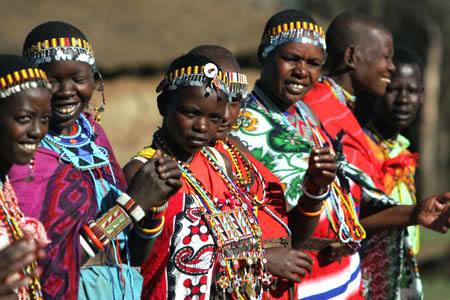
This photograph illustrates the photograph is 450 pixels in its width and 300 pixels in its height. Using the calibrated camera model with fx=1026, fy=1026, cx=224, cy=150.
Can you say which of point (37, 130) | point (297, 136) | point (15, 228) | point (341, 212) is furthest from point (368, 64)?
point (15, 228)

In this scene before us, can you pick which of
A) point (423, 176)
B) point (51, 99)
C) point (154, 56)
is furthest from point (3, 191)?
point (423, 176)

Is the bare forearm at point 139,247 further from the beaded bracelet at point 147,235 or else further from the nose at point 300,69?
the nose at point 300,69

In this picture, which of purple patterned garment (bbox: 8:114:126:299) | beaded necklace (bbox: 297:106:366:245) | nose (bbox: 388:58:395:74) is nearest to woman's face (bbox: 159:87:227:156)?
purple patterned garment (bbox: 8:114:126:299)

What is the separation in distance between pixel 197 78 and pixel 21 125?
1069mm

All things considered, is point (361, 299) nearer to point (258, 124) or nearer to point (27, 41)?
point (258, 124)

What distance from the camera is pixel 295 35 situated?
581cm

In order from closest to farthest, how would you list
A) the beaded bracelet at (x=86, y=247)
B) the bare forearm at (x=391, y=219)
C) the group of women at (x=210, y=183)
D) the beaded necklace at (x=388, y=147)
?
the group of women at (x=210, y=183), the beaded bracelet at (x=86, y=247), the bare forearm at (x=391, y=219), the beaded necklace at (x=388, y=147)

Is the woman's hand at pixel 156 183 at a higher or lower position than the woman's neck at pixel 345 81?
lower

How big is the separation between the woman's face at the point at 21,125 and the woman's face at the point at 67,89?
0.45 m

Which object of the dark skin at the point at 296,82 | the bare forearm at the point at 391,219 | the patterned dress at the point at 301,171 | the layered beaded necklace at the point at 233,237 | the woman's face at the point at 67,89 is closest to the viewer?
the woman's face at the point at 67,89

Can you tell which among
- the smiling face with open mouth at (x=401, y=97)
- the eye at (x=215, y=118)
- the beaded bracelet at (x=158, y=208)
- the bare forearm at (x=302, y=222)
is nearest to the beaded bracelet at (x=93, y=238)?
the beaded bracelet at (x=158, y=208)

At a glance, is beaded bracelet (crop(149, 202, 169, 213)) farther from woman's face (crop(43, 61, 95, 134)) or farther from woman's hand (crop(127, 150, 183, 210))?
woman's face (crop(43, 61, 95, 134))

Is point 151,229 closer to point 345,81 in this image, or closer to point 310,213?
point 310,213

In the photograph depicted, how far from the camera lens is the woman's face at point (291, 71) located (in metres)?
5.79
